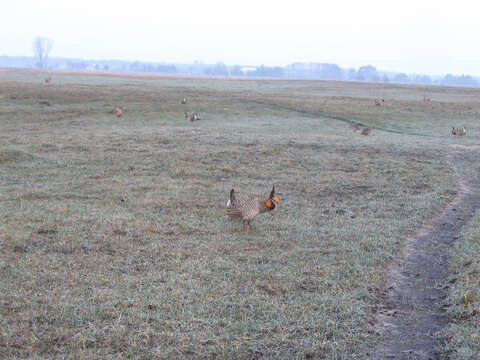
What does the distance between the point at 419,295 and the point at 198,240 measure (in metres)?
3.50

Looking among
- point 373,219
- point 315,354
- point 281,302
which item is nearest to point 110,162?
point 373,219

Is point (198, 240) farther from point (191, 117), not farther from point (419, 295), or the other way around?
point (191, 117)

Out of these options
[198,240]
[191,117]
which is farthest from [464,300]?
[191,117]

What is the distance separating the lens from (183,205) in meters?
10.4

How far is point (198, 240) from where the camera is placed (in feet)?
26.9

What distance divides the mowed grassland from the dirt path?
0.19 m

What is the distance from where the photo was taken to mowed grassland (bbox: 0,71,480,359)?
17.0ft

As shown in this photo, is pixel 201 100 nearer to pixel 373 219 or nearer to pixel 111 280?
pixel 373 219

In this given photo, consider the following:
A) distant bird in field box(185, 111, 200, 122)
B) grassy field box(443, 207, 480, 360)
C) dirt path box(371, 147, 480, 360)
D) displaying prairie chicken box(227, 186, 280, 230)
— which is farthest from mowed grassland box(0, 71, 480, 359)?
distant bird in field box(185, 111, 200, 122)

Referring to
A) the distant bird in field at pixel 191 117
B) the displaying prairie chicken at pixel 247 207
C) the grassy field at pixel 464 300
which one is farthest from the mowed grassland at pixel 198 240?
the distant bird in field at pixel 191 117

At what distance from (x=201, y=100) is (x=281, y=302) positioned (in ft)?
99.3

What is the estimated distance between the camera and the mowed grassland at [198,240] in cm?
517

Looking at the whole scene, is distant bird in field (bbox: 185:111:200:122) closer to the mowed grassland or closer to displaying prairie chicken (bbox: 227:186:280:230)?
the mowed grassland

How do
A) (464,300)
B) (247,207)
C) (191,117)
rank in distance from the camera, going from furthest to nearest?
(191,117), (247,207), (464,300)
